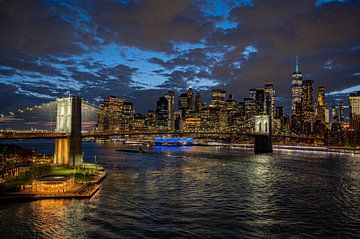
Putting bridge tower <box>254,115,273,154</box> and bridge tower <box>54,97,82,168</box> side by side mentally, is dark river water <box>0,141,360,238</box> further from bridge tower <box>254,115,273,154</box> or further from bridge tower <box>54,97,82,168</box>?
bridge tower <box>254,115,273,154</box>

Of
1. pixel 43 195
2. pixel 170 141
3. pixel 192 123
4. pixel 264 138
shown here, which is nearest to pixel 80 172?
pixel 43 195

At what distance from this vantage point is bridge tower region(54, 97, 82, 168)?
42219 mm

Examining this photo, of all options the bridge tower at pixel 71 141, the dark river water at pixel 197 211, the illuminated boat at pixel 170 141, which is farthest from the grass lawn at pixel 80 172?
the illuminated boat at pixel 170 141

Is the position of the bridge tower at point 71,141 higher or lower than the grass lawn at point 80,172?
higher

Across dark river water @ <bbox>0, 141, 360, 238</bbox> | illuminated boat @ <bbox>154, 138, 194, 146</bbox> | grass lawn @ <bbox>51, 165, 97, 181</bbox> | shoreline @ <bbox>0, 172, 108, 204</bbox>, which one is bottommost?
dark river water @ <bbox>0, 141, 360, 238</bbox>

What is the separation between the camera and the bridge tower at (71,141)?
42219mm

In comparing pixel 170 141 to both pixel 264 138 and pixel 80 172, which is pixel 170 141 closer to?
pixel 264 138

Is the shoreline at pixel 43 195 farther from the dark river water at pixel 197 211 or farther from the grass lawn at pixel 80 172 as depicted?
the grass lawn at pixel 80 172

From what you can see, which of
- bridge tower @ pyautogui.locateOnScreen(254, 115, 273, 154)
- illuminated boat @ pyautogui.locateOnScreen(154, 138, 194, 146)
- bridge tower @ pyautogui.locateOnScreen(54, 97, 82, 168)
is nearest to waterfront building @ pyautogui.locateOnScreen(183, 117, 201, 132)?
illuminated boat @ pyautogui.locateOnScreen(154, 138, 194, 146)

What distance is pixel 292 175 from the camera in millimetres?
42875

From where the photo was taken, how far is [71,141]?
42125mm

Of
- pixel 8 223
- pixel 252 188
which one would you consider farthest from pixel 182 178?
pixel 8 223

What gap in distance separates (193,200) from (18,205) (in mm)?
12772

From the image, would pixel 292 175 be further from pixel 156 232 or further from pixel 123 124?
pixel 123 124
